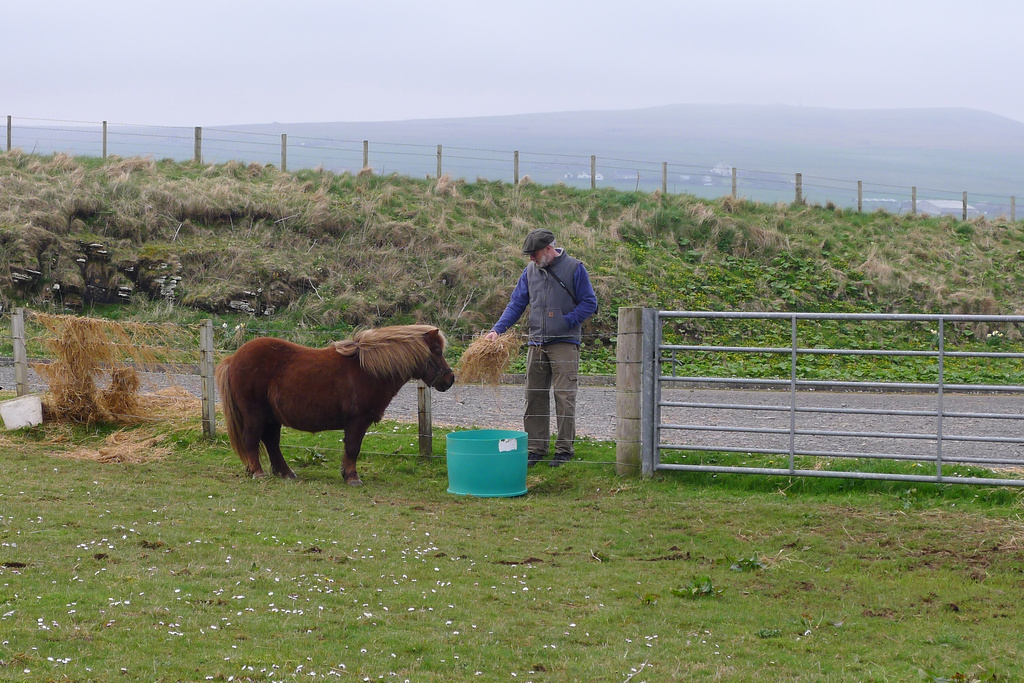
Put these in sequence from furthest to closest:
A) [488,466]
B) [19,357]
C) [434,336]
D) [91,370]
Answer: [19,357] < [91,370] < [434,336] < [488,466]

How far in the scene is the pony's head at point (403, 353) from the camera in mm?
8023

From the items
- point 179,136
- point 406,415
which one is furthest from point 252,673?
point 179,136

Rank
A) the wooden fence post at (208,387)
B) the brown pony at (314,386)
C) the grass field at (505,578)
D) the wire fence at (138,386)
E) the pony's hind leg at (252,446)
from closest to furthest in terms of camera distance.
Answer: the grass field at (505,578) < the brown pony at (314,386) < the pony's hind leg at (252,446) < the wire fence at (138,386) < the wooden fence post at (208,387)

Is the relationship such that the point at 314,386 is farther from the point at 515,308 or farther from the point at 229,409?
the point at 515,308

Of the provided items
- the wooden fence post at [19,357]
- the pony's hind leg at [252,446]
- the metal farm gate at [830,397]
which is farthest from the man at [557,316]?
the wooden fence post at [19,357]

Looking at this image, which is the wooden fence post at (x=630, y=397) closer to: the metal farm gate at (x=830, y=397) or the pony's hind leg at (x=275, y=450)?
the metal farm gate at (x=830, y=397)

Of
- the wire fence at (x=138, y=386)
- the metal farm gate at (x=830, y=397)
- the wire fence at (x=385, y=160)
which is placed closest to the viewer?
the metal farm gate at (x=830, y=397)

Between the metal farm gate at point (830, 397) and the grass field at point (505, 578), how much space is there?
0.41 m

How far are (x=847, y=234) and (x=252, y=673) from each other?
2437cm

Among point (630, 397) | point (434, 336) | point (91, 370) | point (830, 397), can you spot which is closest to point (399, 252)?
point (830, 397)

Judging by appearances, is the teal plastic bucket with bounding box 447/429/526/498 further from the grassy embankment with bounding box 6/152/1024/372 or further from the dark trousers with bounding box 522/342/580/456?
the grassy embankment with bounding box 6/152/1024/372

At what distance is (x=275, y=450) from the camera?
8219 mm

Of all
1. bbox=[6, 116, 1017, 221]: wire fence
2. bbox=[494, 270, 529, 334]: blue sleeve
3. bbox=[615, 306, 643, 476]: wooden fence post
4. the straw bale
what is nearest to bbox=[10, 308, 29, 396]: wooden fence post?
the straw bale

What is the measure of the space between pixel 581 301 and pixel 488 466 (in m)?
1.76
